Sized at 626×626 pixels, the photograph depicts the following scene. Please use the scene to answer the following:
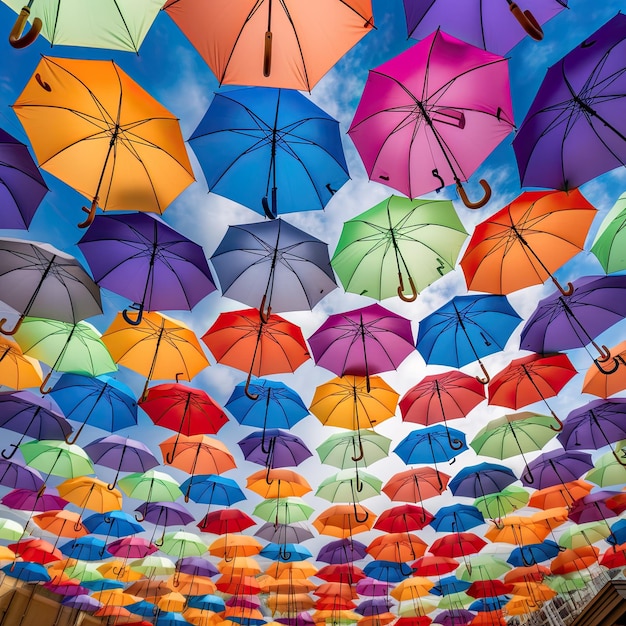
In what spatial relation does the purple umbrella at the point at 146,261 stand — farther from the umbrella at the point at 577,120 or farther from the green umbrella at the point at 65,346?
the umbrella at the point at 577,120

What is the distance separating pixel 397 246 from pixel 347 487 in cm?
681

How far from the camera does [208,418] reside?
8234 mm

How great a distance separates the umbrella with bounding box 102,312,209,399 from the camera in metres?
7.21

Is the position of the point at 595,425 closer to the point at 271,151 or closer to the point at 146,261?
the point at 271,151

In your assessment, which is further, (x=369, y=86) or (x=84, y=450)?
(x=84, y=450)

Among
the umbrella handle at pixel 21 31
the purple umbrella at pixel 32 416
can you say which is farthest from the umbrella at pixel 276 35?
the purple umbrella at pixel 32 416

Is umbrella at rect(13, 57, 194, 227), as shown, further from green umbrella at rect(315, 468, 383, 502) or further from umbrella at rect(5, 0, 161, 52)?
green umbrella at rect(315, 468, 383, 502)

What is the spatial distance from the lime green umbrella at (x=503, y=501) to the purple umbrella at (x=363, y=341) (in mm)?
6067

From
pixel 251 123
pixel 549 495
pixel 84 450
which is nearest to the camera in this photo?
pixel 251 123

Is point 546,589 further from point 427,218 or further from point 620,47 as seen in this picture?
point 620,47

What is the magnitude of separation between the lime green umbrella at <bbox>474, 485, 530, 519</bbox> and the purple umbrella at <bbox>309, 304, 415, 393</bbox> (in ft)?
19.9

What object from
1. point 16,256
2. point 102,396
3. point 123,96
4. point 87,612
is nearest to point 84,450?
point 102,396

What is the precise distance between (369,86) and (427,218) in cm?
204

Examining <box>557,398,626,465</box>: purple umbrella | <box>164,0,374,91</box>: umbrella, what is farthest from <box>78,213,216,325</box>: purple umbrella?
<box>557,398,626,465</box>: purple umbrella
